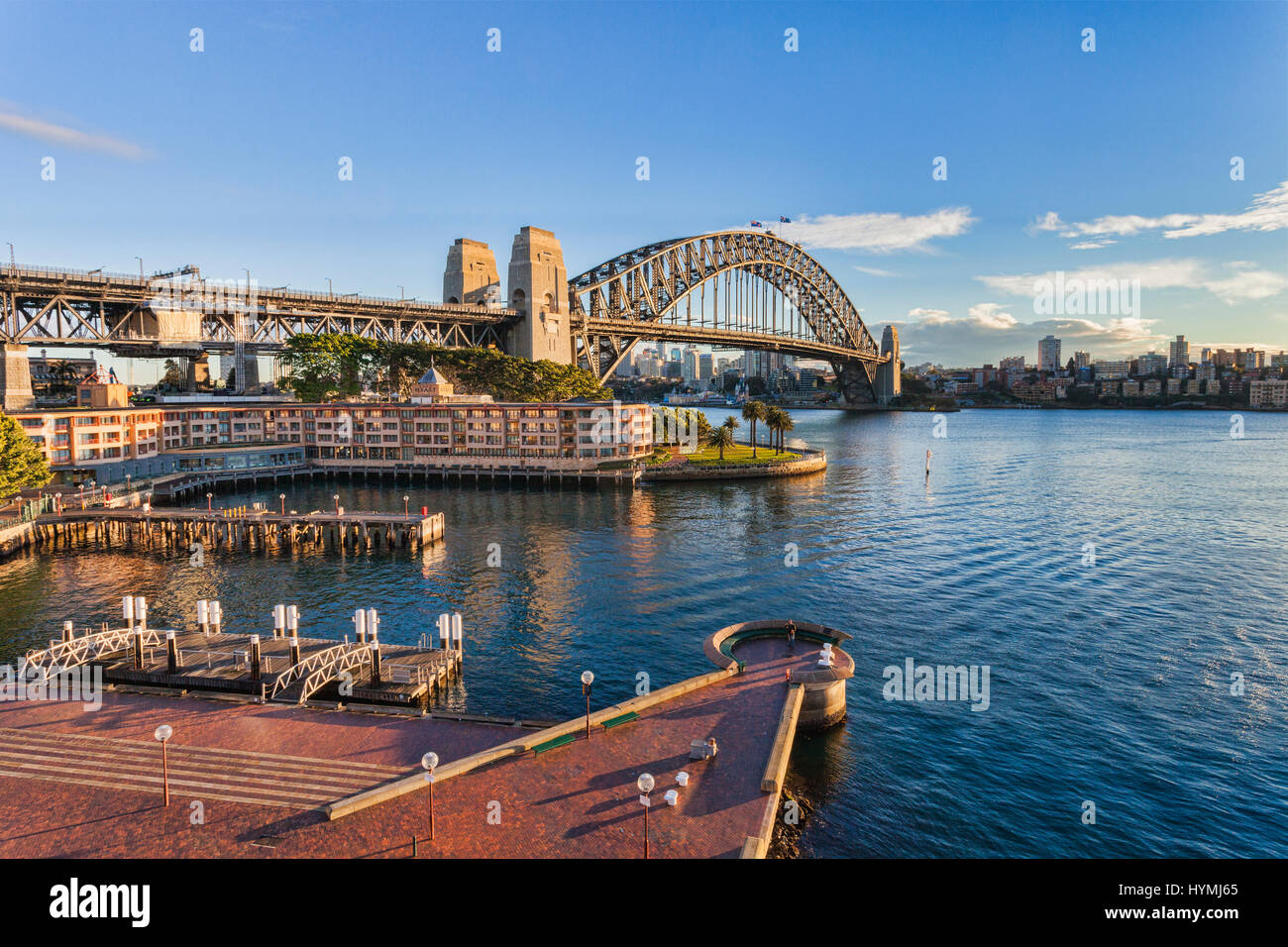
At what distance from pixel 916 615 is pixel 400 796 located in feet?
90.5

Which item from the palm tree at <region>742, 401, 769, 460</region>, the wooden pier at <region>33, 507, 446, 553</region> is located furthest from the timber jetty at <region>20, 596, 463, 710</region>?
the palm tree at <region>742, 401, 769, 460</region>

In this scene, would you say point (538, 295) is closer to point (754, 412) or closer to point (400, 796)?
point (754, 412)

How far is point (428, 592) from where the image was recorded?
140 feet

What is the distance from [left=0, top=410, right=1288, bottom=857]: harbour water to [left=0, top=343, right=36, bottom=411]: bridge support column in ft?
123

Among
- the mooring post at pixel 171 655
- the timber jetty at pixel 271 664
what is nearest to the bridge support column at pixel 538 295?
the timber jetty at pixel 271 664

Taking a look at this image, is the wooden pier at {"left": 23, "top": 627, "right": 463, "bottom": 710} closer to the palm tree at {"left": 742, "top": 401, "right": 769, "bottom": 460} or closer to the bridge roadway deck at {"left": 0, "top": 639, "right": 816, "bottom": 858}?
the bridge roadway deck at {"left": 0, "top": 639, "right": 816, "bottom": 858}

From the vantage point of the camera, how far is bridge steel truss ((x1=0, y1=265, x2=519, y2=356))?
3661 inches

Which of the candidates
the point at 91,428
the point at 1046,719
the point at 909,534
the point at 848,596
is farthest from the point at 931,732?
the point at 91,428

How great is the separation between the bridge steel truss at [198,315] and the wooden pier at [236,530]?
49240mm

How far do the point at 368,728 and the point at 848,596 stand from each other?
26.7 m

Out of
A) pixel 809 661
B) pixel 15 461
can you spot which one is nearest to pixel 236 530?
pixel 15 461

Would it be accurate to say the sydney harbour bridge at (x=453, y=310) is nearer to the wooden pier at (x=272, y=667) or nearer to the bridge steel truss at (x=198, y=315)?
the bridge steel truss at (x=198, y=315)

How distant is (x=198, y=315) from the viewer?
110188 mm

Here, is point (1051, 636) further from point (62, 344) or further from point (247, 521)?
point (62, 344)
